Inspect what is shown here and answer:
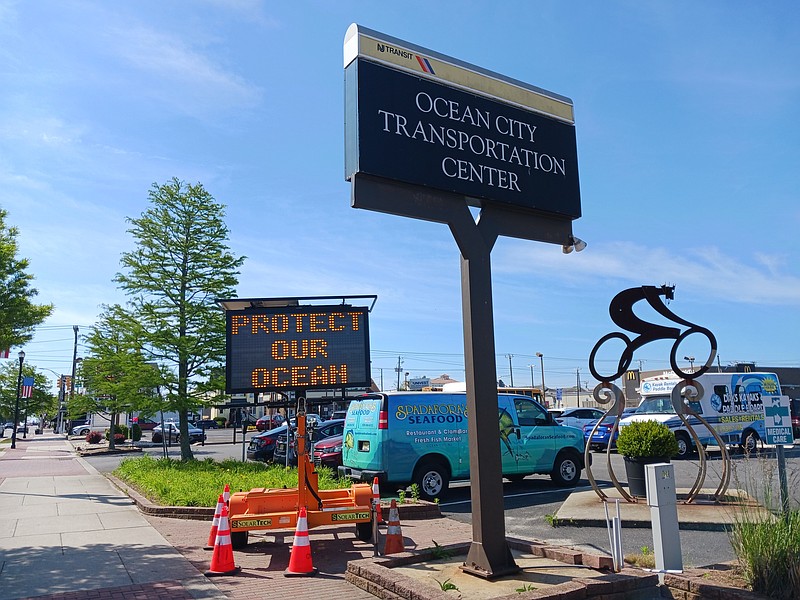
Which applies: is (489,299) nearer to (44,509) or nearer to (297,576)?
(297,576)

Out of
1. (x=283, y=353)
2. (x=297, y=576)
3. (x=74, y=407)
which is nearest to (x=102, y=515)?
(x=283, y=353)

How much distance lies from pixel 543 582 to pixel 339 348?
4.57m

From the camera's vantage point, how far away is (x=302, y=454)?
823 cm

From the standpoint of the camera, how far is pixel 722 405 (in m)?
21.2

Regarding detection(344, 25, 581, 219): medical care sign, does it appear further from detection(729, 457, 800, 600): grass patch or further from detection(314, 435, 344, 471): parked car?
detection(314, 435, 344, 471): parked car

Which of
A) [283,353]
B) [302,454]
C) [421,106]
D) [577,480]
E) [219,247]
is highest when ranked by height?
[219,247]

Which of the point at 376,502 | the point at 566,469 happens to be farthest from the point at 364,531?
the point at 566,469

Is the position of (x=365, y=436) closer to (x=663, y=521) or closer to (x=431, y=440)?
(x=431, y=440)

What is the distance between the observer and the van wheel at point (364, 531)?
8.75 meters

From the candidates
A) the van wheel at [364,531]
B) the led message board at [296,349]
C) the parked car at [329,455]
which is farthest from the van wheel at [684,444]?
Result: the led message board at [296,349]

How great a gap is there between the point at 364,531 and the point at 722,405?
16607 mm

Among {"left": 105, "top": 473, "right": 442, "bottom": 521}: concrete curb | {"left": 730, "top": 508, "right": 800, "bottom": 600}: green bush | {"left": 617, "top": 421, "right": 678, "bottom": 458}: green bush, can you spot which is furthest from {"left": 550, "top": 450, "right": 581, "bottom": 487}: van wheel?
{"left": 730, "top": 508, "right": 800, "bottom": 600}: green bush

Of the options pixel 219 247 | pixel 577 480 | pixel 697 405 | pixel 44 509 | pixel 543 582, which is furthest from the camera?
pixel 697 405

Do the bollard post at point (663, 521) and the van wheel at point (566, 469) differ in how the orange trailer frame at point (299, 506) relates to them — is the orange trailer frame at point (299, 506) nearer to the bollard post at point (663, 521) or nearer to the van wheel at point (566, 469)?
the bollard post at point (663, 521)
